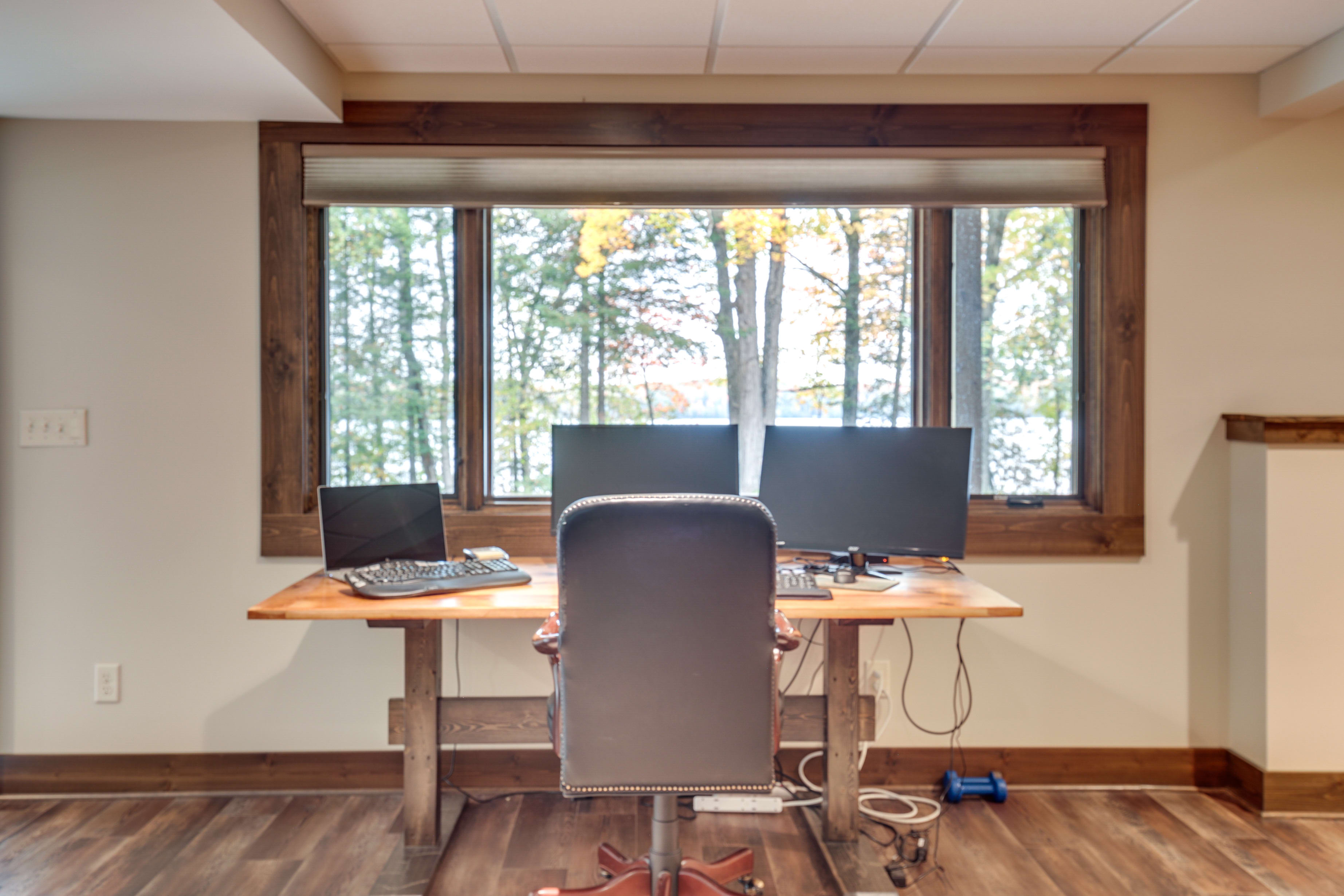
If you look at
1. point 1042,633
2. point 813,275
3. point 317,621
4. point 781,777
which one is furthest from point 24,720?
point 1042,633

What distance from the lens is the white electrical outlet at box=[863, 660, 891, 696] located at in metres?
2.87

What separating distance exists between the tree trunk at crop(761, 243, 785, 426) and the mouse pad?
0.75m

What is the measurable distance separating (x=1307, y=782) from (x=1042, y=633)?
2.92 ft

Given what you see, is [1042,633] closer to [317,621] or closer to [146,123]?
[317,621]

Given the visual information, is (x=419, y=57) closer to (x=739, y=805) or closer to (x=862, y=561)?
(x=862, y=561)

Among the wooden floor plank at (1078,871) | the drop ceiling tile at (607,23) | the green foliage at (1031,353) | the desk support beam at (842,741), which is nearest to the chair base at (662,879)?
the desk support beam at (842,741)

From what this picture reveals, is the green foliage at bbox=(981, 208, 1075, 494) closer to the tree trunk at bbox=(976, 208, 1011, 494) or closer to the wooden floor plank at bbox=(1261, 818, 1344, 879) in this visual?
the tree trunk at bbox=(976, 208, 1011, 494)

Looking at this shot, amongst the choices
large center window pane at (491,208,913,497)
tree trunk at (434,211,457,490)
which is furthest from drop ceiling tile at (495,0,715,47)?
tree trunk at (434,211,457,490)

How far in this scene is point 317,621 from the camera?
2838 millimetres

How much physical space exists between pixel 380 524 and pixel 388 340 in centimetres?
77

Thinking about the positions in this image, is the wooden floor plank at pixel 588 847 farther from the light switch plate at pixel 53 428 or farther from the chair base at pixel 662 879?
the light switch plate at pixel 53 428

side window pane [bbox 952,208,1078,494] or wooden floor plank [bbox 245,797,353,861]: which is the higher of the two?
side window pane [bbox 952,208,1078,494]

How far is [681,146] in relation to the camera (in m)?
2.79

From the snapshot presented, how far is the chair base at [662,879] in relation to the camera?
1.91m
